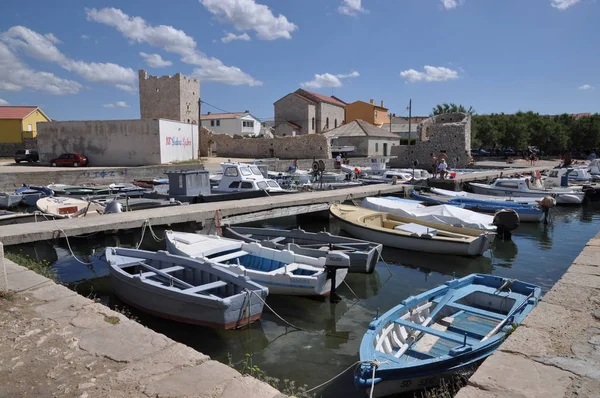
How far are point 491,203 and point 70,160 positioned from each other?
29.5 m

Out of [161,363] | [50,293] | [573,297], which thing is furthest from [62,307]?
[573,297]

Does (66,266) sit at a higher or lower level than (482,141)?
lower

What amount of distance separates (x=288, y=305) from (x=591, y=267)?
17.6 ft

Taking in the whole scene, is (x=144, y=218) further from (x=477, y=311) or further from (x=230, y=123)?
(x=230, y=123)

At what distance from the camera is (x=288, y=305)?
28.9 feet

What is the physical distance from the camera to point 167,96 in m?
49.1

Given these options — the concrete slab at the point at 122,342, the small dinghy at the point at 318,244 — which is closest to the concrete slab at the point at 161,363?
the concrete slab at the point at 122,342

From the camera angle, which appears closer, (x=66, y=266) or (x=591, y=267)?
(x=591, y=267)

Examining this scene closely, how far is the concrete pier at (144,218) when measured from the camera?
10.2 meters

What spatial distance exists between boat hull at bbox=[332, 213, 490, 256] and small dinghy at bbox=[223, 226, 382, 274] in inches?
102

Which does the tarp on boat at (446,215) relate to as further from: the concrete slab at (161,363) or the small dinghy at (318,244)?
the concrete slab at (161,363)

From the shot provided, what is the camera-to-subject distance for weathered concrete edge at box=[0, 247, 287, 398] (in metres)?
3.38

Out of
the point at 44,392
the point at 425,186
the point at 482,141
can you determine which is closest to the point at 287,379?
the point at 44,392

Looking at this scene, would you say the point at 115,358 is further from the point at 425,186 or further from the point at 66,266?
the point at 425,186
